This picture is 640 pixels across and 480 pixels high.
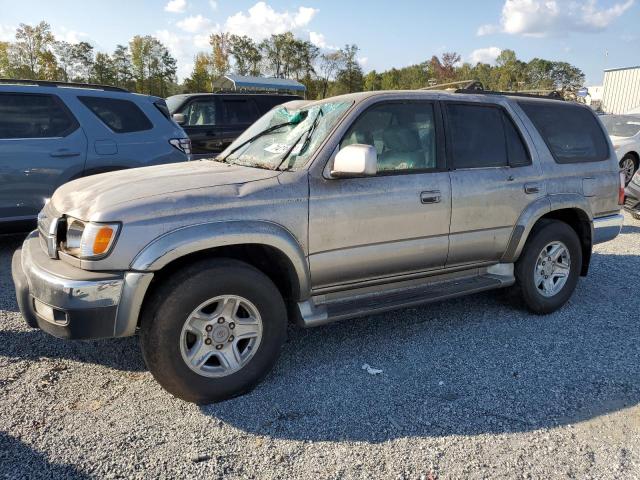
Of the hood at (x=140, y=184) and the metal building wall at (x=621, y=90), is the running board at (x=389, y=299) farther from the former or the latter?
the metal building wall at (x=621, y=90)

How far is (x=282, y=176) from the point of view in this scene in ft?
10.8

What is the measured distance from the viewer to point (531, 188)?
167 inches

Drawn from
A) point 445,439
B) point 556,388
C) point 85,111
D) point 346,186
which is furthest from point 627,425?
point 85,111

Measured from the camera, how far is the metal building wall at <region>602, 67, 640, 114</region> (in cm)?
2773

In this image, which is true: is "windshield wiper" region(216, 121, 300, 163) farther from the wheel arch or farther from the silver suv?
the wheel arch

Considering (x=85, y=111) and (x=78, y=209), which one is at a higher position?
(x=85, y=111)

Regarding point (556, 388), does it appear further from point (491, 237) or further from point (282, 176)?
point (282, 176)

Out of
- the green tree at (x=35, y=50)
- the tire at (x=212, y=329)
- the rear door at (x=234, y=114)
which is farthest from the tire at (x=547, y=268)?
the green tree at (x=35, y=50)

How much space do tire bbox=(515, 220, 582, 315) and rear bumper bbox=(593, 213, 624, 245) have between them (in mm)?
259

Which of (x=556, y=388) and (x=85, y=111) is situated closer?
(x=556, y=388)

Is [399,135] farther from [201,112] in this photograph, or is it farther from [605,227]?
[201,112]

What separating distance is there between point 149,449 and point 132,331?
2.08 ft

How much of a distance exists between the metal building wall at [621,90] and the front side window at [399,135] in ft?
94.8

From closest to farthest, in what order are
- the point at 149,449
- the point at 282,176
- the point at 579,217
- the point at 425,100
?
the point at 149,449, the point at 282,176, the point at 425,100, the point at 579,217
